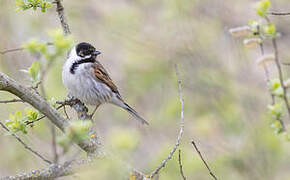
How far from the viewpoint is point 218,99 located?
668 centimetres

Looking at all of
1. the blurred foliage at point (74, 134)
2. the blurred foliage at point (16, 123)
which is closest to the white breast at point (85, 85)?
the blurred foliage at point (16, 123)

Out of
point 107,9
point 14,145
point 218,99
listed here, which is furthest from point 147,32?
point 14,145

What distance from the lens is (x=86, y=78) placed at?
5.12 m

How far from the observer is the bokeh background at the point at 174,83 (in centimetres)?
635

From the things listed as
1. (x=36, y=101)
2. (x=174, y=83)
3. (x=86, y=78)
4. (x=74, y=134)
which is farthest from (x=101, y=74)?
(x=74, y=134)

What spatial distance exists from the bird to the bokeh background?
0.67 m

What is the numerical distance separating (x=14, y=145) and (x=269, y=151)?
166 inches

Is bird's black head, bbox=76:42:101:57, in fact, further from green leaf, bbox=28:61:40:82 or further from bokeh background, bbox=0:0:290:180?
green leaf, bbox=28:61:40:82

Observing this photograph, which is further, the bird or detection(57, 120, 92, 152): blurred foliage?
the bird

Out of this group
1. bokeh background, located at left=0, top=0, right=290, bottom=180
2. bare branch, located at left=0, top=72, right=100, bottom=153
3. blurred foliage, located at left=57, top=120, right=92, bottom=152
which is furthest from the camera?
bokeh background, located at left=0, top=0, right=290, bottom=180

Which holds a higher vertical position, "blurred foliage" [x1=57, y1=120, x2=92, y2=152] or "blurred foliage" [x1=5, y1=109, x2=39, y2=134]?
"blurred foliage" [x1=57, y1=120, x2=92, y2=152]

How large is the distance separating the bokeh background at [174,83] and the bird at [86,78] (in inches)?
26.6

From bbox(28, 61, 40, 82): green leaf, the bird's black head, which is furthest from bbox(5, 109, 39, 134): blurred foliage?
the bird's black head

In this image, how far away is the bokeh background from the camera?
20.8 ft
